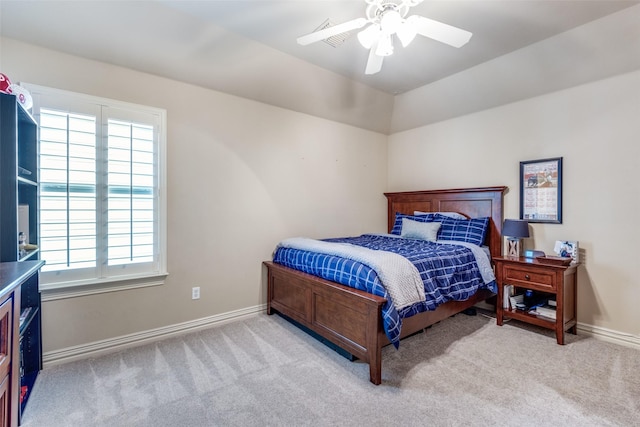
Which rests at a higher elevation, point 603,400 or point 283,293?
point 283,293

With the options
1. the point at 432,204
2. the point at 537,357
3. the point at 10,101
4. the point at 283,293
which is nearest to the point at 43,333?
the point at 10,101

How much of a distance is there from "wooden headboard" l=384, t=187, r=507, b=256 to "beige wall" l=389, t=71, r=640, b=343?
0.43 feet

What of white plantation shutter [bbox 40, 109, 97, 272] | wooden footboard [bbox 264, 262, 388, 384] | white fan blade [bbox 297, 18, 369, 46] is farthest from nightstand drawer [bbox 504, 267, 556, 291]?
white plantation shutter [bbox 40, 109, 97, 272]

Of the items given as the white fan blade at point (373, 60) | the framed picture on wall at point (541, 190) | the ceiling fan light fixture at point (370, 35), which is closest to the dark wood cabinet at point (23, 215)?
the ceiling fan light fixture at point (370, 35)

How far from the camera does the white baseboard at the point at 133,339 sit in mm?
2287

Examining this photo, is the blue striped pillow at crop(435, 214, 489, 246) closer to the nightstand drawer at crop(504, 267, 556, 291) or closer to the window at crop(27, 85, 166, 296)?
the nightstand drawer at crop(504, 267, 556, 291)

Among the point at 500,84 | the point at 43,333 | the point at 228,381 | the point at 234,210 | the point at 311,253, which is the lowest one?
the point at 228,381

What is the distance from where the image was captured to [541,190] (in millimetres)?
3133

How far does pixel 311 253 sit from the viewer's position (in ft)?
9.29

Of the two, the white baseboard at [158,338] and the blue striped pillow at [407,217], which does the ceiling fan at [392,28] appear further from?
the white baseboard at [158,338]

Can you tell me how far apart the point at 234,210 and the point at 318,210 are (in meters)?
1.17

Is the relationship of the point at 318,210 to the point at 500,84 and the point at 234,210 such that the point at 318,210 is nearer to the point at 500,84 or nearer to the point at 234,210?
the point at 234,210

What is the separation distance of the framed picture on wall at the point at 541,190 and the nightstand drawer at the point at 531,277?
25.9 inches

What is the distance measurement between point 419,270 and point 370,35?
1.76m
